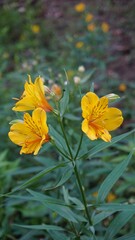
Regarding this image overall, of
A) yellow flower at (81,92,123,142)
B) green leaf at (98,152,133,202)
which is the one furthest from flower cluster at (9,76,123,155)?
green leaf at (98,152,133,202)

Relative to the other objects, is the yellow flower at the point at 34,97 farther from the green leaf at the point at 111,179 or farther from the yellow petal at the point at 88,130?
the green leaf at the point at 111,179

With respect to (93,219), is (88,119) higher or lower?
higher

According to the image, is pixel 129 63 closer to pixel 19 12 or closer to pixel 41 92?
pixel 19 12

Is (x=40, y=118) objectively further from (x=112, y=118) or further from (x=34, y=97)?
(x=112, y=118)

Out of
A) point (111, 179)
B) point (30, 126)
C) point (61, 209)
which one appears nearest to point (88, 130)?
point (30, 126)

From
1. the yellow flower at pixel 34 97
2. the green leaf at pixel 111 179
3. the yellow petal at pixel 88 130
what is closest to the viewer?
the yellow petal at pixel 88 130

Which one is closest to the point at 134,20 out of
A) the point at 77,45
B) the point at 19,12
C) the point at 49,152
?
the point at 77,45

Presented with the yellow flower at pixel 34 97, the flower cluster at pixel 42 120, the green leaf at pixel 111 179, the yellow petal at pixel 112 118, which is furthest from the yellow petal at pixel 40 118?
the green leaf at pixel 111 179
